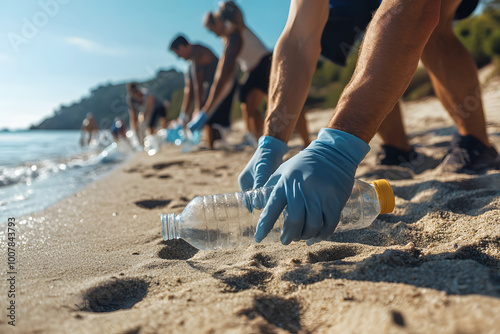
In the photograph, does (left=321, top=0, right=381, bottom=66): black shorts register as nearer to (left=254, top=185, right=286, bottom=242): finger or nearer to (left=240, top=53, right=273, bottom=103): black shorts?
(left=240, top=53, right=273, bottom=103): black shorts

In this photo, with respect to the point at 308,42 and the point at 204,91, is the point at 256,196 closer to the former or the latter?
the point at 308,42

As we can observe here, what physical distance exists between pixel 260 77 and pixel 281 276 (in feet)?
11.9

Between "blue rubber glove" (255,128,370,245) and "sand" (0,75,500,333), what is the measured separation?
145mm

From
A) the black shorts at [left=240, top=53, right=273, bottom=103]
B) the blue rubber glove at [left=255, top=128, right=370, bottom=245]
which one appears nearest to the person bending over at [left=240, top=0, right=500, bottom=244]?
the blue rubber glove at [left=255, top=128, right=370, bottom=245]

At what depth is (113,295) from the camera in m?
1.06

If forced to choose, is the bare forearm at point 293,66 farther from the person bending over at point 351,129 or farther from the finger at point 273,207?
the finger at point 273,207

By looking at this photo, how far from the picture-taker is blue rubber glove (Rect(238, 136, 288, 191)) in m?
1.52

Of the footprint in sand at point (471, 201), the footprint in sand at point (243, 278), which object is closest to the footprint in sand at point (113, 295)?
the footprint in sand at point (243, 278)

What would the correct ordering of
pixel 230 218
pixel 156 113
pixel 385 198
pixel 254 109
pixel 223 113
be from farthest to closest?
pixel 156 113 → pixel 223 113 → pixel 254 109 → pixel 230 218 → pixel 385 198

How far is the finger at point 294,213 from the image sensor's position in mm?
1085

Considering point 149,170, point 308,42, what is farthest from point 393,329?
point 149,170

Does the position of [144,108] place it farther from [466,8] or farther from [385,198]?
[385,198]

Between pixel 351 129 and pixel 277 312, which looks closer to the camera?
pixel 277 312

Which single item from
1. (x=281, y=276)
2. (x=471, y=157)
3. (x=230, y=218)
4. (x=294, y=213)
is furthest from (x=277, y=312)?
(x=471, y=157)
